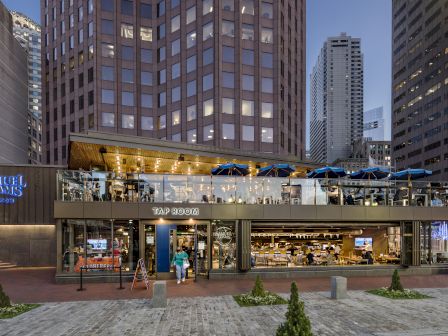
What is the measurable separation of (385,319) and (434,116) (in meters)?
115

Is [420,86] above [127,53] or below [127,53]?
above

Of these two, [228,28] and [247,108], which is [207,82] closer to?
[247,108]

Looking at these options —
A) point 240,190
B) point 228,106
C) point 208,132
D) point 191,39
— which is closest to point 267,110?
point 228,106

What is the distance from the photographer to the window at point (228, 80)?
50.4 m

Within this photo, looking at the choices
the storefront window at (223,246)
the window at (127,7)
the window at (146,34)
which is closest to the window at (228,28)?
the window at (146,34)

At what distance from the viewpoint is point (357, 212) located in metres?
20.7

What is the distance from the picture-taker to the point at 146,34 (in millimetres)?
58938

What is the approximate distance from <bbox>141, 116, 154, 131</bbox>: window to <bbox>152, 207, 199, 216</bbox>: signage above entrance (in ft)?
134

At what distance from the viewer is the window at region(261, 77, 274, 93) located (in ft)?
170

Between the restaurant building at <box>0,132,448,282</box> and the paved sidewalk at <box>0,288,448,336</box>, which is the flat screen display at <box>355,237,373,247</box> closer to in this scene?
the restaurant building at <box>0,132,448,282</box>

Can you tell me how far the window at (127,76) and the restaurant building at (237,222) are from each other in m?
37.0

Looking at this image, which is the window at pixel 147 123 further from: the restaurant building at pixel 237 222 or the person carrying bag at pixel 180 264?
the person carrying bag at pixel 180 264

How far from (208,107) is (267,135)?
9963mm

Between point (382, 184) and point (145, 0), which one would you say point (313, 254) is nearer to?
point (382, 184)
